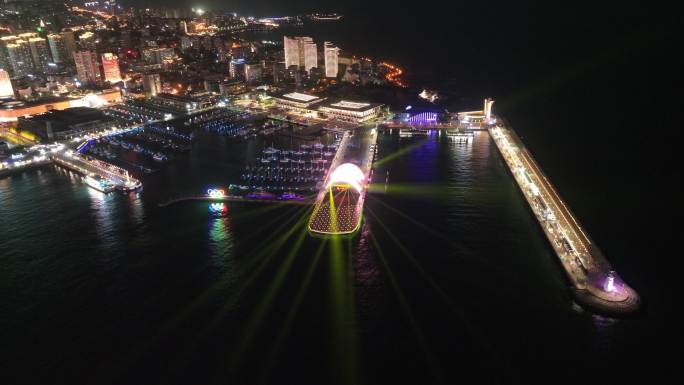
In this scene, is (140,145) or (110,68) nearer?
(140,145)

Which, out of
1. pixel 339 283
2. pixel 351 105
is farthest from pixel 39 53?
pixel 339 283

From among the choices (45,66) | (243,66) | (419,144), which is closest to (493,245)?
(419,144)

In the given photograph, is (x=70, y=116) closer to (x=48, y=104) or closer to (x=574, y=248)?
(x=48, y=104)

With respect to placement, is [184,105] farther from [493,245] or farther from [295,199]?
[493,245]

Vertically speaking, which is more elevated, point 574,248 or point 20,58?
point 20,58

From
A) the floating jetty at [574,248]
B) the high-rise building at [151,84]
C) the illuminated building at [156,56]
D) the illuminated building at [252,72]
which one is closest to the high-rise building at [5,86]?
the high-rise building at [151,84]

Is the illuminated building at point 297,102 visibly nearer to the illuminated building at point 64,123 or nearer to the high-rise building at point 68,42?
the illuminated building at point 64,123

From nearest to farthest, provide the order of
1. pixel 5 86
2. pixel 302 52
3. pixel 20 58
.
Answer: pixel 5 86, pixel 20 58, pixel 302 52
